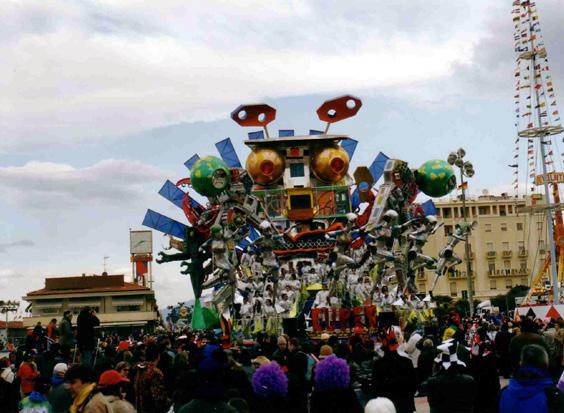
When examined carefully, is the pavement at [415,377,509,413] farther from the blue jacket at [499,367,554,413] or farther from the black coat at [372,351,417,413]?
the blue jacket at [499,367,554,413]

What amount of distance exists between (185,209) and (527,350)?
40955 millimetres

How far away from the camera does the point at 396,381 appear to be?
10188mm

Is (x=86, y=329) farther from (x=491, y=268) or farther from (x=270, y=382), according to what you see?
(x=491, y=268)

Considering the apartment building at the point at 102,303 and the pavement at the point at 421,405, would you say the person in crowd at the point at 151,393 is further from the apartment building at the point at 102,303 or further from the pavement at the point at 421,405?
the apartment building at the point at 102,303

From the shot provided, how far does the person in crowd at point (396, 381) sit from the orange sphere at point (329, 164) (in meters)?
34.3

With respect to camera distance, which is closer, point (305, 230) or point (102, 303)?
point (305, 230)

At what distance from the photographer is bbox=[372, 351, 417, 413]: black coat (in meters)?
10.2

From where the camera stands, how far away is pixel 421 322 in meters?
33.3

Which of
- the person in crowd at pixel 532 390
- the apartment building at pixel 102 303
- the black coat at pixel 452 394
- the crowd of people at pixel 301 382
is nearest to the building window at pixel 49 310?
the apartment building at pixel 102 303

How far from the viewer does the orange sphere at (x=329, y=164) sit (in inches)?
1751

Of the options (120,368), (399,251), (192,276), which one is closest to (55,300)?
(192,276)

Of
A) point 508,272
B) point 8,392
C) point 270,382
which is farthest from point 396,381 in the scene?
point 508,272

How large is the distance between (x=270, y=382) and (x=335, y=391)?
63cm

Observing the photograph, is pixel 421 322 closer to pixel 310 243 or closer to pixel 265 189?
pixel 310 243
